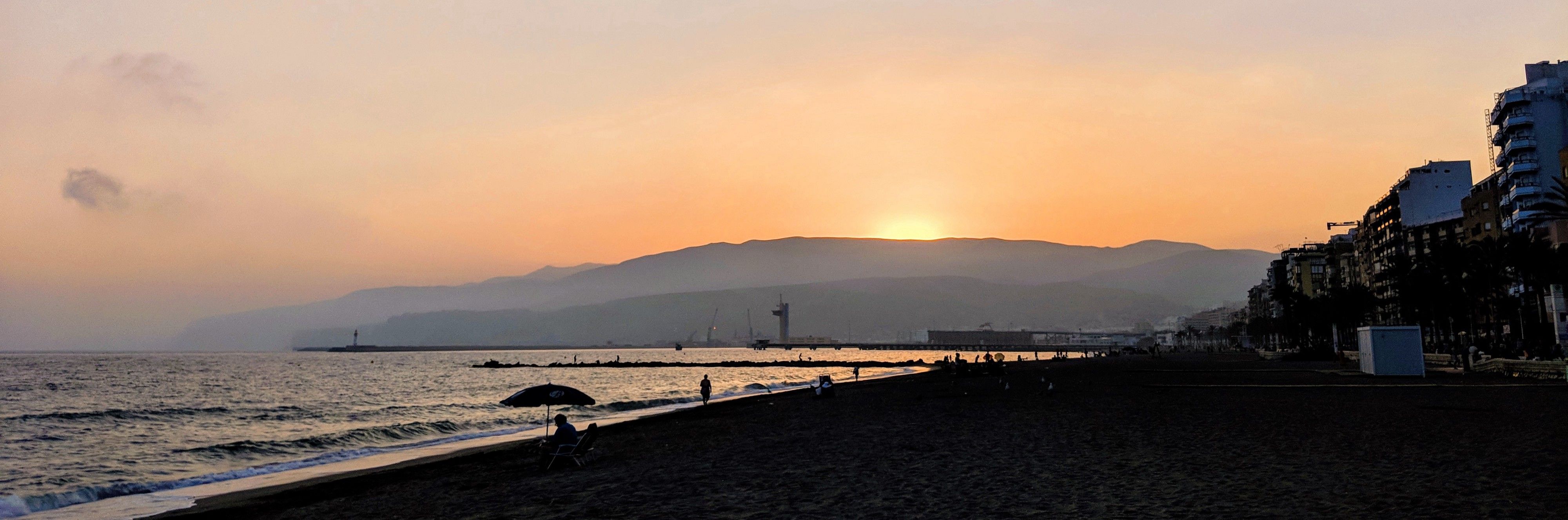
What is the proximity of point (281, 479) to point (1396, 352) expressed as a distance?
2024 inches

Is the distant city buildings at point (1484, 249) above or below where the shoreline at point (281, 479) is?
above

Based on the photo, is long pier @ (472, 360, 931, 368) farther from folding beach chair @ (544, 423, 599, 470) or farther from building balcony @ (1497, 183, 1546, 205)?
folding beach chair @ (544, 423, 599, 470)

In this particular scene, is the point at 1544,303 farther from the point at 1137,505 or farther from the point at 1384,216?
the point at 1137,505

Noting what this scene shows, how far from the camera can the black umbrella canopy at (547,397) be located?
2395 cm

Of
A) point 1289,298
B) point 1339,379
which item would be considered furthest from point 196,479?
point 1289,298

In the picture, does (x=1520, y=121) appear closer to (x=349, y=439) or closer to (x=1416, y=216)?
(x=1416, y=216)

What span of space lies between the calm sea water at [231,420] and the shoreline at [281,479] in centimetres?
55

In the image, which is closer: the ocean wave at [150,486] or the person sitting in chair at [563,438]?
the ocean wave at [150,486]

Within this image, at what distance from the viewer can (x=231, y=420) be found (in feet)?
167

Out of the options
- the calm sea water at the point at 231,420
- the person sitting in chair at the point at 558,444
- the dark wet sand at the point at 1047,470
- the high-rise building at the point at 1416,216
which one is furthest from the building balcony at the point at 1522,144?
the person sitting in chair at the point at 558,444

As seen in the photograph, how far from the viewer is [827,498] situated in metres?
14.8

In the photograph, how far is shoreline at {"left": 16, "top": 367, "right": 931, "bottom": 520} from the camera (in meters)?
19.7

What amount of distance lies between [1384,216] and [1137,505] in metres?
156

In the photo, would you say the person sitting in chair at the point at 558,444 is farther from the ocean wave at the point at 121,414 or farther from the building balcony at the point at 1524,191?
the building balcony at the point at 1524,191
